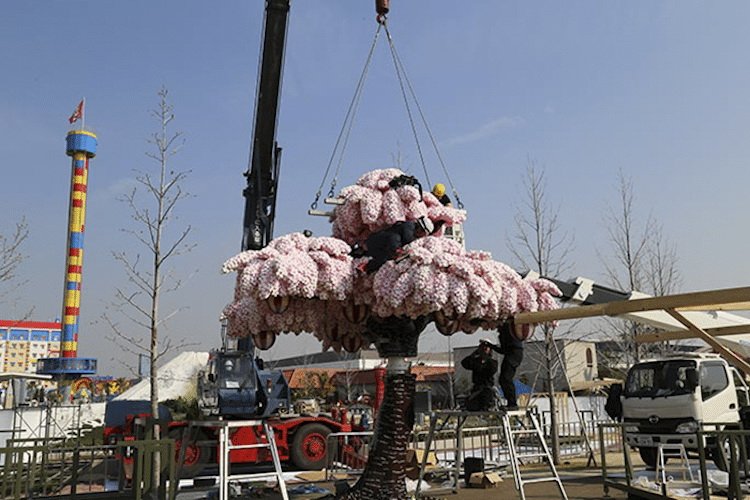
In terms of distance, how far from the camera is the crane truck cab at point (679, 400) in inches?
412

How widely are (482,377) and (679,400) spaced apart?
421 cm

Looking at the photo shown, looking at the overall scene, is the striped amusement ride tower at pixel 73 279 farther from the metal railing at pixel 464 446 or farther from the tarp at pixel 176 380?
the metal railing at pixel 464 446

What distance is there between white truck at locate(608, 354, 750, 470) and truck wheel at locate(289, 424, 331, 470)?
6.13 meters

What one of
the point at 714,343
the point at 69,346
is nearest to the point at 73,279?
the point at 69,346

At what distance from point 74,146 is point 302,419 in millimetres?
35489

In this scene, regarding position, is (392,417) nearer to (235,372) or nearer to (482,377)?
(482,377)

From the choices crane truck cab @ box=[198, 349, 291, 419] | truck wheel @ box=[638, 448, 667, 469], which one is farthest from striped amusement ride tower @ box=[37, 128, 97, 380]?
truck wheel @ box=[638, 448, 667, 469]

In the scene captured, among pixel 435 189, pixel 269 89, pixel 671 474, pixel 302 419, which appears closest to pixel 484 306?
pixel 435 189

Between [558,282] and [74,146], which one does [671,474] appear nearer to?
[558,282]

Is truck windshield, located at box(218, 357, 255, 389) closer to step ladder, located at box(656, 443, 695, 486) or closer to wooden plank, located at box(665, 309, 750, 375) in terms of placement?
step ladder, located at box(656, 443, 695, 486)

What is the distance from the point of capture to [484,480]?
937 centimetres

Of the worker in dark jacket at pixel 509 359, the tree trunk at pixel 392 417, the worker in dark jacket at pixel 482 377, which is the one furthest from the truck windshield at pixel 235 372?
the worker in dark jacket at pixel 509 359

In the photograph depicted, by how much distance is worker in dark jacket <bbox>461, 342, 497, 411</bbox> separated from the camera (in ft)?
26.7

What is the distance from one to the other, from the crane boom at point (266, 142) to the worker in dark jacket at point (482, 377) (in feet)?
18.4
